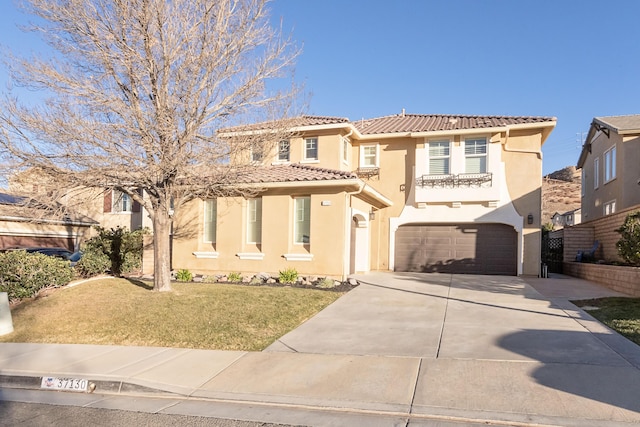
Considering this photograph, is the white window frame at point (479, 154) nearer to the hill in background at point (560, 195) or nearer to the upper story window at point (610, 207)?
the upper story window at point (610, 207)

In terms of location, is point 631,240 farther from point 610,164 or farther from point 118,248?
point 118,248

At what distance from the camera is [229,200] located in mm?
16531

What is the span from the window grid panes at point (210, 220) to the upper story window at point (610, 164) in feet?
54.7

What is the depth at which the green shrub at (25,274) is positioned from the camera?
11.7m

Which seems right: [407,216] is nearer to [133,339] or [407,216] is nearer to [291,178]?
[291,178]

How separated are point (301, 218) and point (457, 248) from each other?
7264 mm

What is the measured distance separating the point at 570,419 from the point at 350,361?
3112 mm

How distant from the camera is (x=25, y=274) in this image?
39.0ft

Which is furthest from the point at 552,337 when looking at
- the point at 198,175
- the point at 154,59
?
the point at 154,59

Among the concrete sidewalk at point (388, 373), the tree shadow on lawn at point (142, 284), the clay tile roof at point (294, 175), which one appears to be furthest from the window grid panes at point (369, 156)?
the concrete sidewalk at point (388, 373)

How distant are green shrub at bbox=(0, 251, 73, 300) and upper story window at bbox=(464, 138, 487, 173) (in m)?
14.5

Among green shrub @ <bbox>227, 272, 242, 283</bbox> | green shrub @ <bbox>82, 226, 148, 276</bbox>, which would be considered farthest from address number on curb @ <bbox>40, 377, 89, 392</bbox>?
green shrub @ <bbox>82, 226, 148, 276</bbox>

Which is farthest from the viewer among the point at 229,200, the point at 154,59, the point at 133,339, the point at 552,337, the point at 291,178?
the point at 229,200

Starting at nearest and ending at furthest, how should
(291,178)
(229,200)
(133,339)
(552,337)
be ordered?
(552,337), (133,339), (291,178), (229,200)
